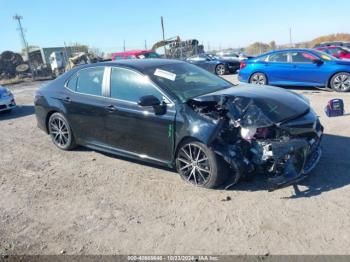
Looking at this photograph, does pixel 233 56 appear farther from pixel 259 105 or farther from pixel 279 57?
pixel 259 105

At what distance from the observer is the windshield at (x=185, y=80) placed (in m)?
4.99

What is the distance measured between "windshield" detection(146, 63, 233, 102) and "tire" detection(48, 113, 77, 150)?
211 centimetres

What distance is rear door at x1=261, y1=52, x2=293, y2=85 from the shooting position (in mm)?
11922

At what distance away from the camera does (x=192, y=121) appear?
451cm

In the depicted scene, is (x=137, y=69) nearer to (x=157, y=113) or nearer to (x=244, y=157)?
(x=157, y=113)

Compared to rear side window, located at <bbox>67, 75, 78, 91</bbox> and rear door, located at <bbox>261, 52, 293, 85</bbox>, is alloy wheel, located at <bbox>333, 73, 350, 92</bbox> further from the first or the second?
rear side window, located at <bbox>67, 75, 78, 91</bbox>

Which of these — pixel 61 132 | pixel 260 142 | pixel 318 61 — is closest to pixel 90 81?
pixel 61 132

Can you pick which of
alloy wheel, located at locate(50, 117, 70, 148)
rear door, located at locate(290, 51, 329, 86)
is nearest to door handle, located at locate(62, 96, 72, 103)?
alloy wheel, located at locate(50, 117, 70, 148)

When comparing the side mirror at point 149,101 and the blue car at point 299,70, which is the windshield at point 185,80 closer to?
the side mirror at point 149,101

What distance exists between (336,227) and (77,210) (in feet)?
9.64

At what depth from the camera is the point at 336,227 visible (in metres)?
3.58

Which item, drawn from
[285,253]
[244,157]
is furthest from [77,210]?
[285,253]

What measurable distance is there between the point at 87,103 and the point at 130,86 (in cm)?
92

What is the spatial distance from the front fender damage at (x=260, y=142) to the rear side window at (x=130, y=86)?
0.88 metres
